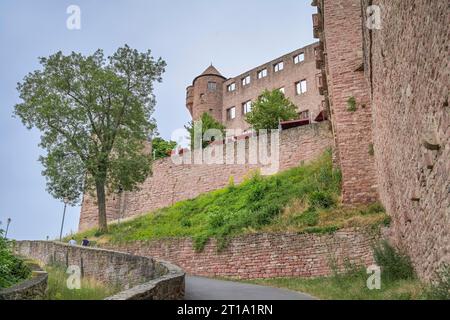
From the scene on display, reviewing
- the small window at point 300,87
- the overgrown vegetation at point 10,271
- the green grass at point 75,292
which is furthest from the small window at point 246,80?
the green grass at point 75,292

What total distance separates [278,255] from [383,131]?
5.93 m

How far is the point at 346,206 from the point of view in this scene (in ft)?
52.0

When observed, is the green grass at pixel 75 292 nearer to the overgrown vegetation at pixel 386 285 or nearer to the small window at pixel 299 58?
the overgrown vegetation at pixel 386 285

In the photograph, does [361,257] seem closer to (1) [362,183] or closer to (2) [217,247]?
(1) [362,183]

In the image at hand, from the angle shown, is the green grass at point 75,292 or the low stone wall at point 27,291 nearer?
the low stone wall at point 27,291

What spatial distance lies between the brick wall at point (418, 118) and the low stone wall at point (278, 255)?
2900 mm

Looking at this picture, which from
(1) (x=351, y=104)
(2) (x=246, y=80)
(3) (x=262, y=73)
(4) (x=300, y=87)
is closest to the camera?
(1) (x=351, y=104)

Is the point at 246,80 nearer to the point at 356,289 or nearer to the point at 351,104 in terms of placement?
the point at 351,104

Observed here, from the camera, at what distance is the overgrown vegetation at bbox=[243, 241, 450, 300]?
6.37 metres

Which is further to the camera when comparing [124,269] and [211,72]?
[211,72]

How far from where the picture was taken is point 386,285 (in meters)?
8.95

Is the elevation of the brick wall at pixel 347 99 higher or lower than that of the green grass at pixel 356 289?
higher

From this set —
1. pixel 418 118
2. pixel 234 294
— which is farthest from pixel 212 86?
pixel 418 118

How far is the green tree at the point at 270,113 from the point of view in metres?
34.8
